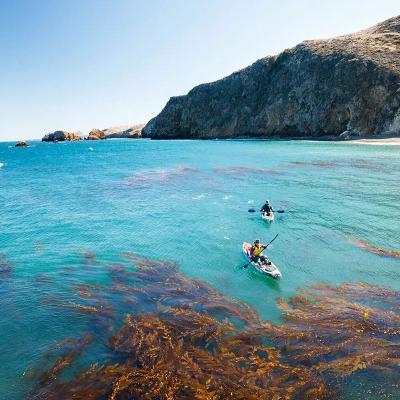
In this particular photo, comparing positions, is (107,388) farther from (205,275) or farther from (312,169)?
(312,169)

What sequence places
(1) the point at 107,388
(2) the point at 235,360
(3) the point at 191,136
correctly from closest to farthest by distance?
(1) the point at 107,388 < (2) the point at 235,360 < (3) the point at 191,136

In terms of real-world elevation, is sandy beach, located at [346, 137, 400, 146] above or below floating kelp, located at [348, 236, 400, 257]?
below

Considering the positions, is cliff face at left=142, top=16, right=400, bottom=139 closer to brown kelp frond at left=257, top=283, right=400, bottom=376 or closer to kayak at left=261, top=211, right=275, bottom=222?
kayak at left=261, top=211, right=275, bottom=222

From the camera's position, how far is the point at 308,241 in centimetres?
2552

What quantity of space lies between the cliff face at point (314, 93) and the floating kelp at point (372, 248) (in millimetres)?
91228

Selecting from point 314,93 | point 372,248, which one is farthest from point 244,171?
point 314,93

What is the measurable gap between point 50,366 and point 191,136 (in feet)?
562

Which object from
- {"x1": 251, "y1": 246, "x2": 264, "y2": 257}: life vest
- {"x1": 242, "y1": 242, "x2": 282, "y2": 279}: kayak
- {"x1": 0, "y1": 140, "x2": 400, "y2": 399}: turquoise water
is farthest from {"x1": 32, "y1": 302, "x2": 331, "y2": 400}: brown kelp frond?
{"x1": 251, "y1": 246, "x2": 264, "y2": 257}: life vest

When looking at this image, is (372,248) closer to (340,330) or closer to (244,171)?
(340,330)

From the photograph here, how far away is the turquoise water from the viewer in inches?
666

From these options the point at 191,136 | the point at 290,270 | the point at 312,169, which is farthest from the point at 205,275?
the point at 191,136

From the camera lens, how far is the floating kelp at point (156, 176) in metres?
51.4

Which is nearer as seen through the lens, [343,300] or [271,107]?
[343,300]

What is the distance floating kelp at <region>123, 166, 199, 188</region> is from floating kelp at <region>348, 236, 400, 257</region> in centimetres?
3184
